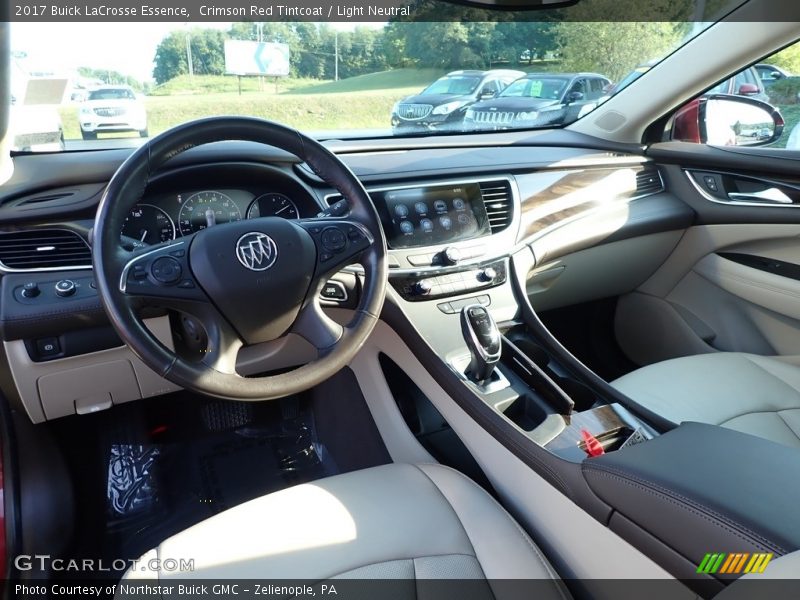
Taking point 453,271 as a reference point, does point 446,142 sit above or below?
above

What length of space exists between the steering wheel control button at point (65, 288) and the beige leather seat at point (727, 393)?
60.2 inches

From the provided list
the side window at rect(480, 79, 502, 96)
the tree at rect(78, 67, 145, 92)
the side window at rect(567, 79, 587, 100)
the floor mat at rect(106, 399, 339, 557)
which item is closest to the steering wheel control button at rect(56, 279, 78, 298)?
the tree at rect(78, 67, 145, 92)

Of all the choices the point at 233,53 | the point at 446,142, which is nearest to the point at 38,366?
the point at 233,53

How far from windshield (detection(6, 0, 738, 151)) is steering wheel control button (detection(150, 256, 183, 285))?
1.14 ft

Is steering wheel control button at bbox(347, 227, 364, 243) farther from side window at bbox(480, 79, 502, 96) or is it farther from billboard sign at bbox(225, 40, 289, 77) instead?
side window at bbox(480, 79, 502, 96)

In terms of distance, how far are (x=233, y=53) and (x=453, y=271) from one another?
867 mm

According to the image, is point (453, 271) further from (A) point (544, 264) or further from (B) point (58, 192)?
(B) point (58, 192)

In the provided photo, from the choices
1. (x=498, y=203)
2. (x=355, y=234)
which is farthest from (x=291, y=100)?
(x=498, y=203)

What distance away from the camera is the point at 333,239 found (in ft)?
4.59

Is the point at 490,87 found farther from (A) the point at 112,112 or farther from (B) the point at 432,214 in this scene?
(A) the point at 112,112

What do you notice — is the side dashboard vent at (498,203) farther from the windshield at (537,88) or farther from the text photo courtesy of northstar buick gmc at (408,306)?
the windshield at (537,88)

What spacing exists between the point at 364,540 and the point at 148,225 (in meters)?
0.97

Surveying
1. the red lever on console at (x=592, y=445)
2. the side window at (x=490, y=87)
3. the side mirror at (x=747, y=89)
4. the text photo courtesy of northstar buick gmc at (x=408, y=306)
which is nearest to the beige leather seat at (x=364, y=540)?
the text photo courtesy of northstar buick gmc at (x=408, y=306)

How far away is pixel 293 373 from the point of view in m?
1.29
